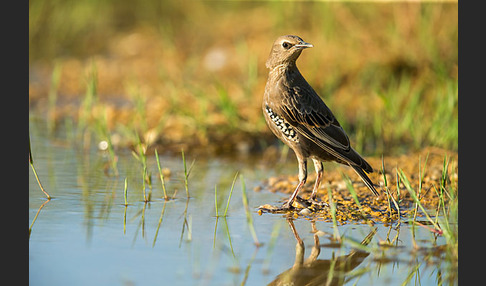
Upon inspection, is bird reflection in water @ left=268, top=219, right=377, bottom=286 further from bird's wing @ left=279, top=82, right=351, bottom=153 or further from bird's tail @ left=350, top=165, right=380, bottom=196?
bird's wing @ left=279, top=82, right=351, bottom=153

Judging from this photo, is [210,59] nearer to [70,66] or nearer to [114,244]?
[70,66]

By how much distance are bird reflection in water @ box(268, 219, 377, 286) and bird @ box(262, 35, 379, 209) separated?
1158 millimetres

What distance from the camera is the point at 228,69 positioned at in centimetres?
1109

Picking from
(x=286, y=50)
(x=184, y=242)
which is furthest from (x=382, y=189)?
(x=184, y=242)

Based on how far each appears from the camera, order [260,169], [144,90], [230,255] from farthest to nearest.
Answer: [144,90] → [260,169] → [230,255]

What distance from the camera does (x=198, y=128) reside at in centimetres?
764

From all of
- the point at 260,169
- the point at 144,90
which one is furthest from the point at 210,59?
the point at 260,169

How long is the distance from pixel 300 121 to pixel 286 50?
23.1 inches

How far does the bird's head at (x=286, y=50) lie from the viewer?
223 inches

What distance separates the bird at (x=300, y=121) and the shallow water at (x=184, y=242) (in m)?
0.52

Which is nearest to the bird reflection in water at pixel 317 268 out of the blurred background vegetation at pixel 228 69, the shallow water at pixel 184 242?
the shallow water at pixel 184 242

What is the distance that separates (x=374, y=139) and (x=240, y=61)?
3.43m

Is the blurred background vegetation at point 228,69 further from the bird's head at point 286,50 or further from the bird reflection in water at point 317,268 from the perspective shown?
the bird reflection in water at point 317,268

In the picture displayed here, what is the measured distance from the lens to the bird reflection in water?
386cm
